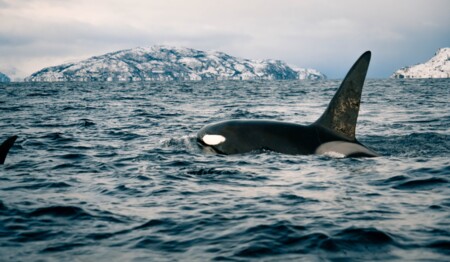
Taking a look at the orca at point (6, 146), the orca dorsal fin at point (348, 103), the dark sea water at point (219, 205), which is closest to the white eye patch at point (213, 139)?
the dark sea water at point (219, 205)

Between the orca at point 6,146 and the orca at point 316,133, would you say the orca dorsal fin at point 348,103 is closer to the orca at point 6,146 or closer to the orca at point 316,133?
the orca at point 316,133

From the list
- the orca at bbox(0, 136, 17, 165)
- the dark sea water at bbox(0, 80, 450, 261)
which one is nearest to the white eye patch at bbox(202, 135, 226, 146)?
the dark sea water at bbox(0, 80, 450, 261)

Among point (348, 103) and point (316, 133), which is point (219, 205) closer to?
point (316, 133)

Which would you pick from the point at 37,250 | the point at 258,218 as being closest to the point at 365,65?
the point at 258,218

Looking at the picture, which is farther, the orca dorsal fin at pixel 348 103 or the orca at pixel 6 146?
the orca dorsal fin at pixel 348 103

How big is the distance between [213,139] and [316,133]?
2.48m

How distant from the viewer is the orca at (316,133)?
33.9 feet

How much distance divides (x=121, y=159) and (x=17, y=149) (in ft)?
11.4

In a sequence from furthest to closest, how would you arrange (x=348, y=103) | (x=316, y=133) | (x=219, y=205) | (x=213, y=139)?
(x=213, y=139) → (x=316, y=133) → (x=348, y=103) → (x=219, y=205)

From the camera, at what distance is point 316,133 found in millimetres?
10828

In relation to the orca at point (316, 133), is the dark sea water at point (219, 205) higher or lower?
lower

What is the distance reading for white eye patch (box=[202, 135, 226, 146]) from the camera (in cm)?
1130

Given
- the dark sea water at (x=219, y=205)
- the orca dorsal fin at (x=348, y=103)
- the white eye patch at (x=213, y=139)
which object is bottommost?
the dark sea water at (x=219, y=205)

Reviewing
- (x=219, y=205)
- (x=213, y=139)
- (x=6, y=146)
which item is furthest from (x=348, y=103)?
(x=6, y=146)
